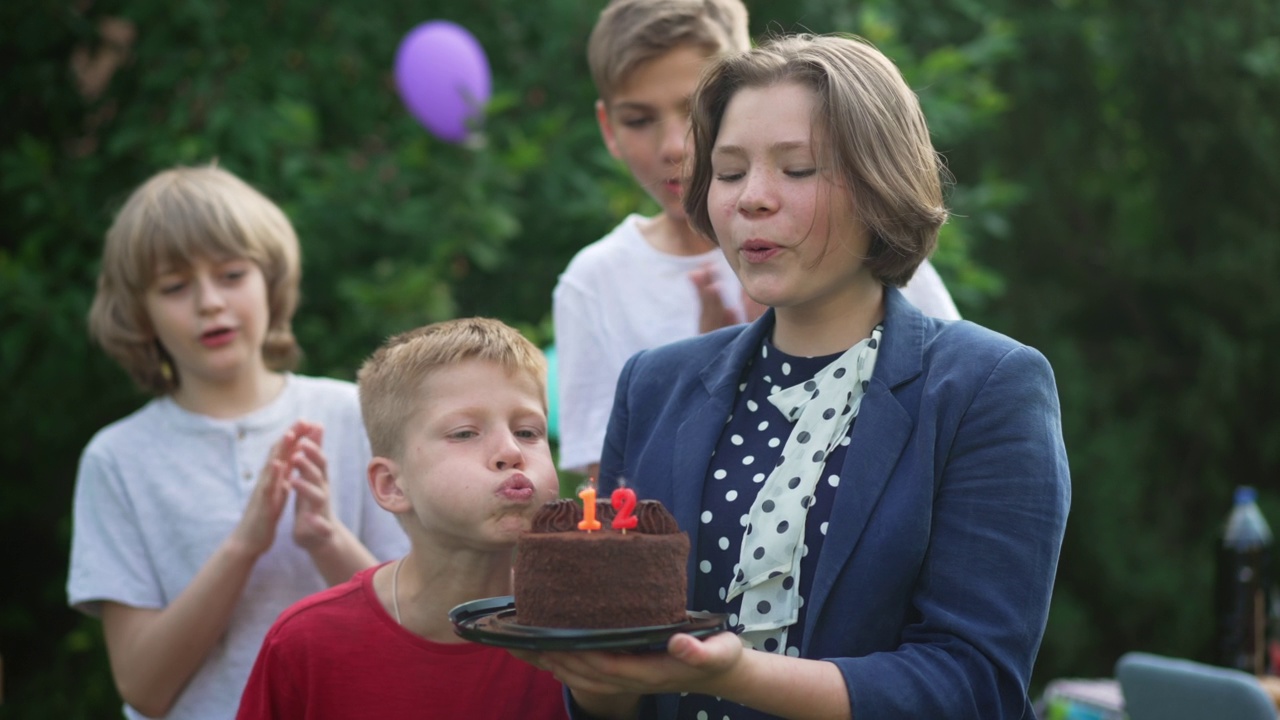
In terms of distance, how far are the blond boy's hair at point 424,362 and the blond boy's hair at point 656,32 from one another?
832mm

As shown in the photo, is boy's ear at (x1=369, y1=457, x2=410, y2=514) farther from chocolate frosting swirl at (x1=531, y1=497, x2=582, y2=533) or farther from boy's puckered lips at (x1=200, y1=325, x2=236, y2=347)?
boy's puckered lips at (x1=200, y1=325, x2=236, y2=347)

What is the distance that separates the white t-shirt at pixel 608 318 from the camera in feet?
9.98

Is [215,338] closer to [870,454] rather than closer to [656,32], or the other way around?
[656,32]

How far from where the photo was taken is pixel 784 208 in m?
2.01

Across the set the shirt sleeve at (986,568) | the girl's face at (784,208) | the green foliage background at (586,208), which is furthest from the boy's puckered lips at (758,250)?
the green foliage background at (586,208)

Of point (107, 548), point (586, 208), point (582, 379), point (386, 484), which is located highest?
point (586, 208)

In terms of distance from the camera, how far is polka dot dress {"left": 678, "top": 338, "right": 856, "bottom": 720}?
199 centimetres

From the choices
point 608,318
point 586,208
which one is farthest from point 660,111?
point 586,208

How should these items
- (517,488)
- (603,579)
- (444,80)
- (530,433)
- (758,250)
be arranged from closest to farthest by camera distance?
(603,579) → (758,250) → (517,488) → (530,433) → (444,80)

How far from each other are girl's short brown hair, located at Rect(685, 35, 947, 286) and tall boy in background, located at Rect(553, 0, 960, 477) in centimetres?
79

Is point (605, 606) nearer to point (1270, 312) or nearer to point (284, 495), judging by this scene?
→ point (284, 495)

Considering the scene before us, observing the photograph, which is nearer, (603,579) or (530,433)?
(603,579)

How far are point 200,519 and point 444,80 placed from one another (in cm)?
296

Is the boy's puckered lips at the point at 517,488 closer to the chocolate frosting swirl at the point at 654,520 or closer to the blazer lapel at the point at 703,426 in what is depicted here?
the blazer lapel at the point at 703,426
